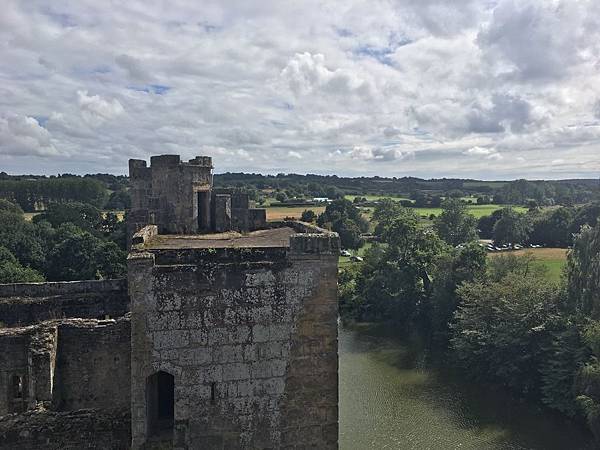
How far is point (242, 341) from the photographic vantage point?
9.05 m

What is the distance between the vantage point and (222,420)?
906 cm

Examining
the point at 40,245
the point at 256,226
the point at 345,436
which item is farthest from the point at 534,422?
the point at 40,245

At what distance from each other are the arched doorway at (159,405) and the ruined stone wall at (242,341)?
9.0 inches

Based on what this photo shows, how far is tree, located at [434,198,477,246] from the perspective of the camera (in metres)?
53.9

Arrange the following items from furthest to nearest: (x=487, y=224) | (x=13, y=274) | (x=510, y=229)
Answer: (x=487, y=224)
(x=510, y=229)
(x=13, y=274)

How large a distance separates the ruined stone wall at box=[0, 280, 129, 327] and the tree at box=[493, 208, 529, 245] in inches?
2227

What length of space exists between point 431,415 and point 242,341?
58.3ft

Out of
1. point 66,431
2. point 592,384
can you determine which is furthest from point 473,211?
point 66,431

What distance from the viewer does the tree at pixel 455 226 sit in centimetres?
5391

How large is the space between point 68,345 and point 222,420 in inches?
186

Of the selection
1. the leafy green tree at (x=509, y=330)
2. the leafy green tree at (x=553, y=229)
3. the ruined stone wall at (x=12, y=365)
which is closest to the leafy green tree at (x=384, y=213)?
the leafy green tree at (x=553, y=229)

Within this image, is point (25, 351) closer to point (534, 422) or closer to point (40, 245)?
point (534, 422)

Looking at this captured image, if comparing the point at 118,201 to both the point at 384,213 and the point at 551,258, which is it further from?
the point at 551,258

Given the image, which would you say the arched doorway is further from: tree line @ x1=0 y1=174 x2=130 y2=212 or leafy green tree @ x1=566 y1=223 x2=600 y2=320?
tree line @ x1=0 y1=174 x2=130 y2=212
